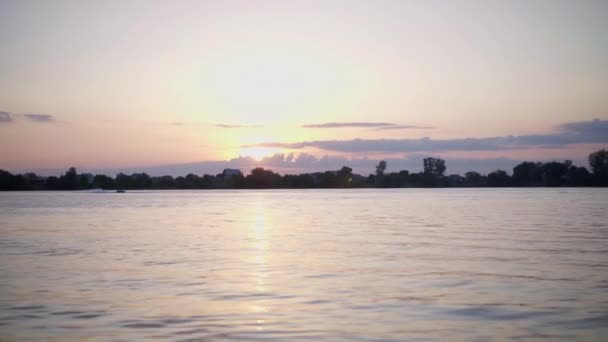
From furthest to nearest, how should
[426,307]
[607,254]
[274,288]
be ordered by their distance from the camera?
[607,254], [274,288], [426,307]

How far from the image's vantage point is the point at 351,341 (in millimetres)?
10094

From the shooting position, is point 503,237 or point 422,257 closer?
point 422,257

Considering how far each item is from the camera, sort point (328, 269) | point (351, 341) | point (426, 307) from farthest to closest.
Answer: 1. point (328, 269)
2. point (426, 307)
3. point (351, 341)

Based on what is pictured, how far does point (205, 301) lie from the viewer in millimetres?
13586

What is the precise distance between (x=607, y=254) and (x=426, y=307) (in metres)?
11.1

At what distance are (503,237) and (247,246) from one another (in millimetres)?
11718

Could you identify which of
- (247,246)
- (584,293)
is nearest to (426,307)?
(584,293)

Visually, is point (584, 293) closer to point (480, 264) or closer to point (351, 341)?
point (480, 264)

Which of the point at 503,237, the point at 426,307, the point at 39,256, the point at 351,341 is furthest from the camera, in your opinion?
the point at 503,237

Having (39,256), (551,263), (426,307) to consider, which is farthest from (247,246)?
(426,307)

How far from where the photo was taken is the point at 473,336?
1030cm

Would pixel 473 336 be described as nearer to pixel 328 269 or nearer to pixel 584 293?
pixel 584 293

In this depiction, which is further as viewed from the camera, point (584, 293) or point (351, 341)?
point (584, 293)

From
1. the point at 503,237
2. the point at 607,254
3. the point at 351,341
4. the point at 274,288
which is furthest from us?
the point at 503,237
